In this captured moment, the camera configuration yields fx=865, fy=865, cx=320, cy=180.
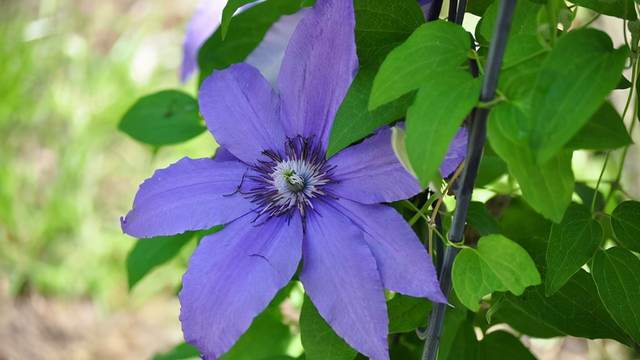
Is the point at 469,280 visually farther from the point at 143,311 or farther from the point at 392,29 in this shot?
the point at 143,311

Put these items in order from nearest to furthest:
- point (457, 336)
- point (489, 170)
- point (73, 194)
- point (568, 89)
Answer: point (568, 89) < point (457, 336) < point (489, 170) < point (73, 194)

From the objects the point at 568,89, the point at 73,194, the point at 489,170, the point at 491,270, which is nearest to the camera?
the point at 568,89

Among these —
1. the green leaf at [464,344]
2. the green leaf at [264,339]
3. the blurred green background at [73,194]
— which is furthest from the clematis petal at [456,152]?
the blurred green background at [73,194]

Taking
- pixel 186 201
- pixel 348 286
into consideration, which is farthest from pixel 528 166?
pixel 186 201

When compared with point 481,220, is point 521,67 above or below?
above

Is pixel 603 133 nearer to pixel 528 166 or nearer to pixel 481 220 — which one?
pixel 528 166

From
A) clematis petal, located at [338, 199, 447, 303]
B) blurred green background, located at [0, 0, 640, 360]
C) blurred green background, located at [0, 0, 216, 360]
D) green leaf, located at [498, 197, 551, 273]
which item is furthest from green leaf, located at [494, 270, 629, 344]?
blurred green background, located at [0, 0, 216, 360]

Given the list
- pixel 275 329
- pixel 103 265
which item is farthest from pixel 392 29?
pixel 103 265
